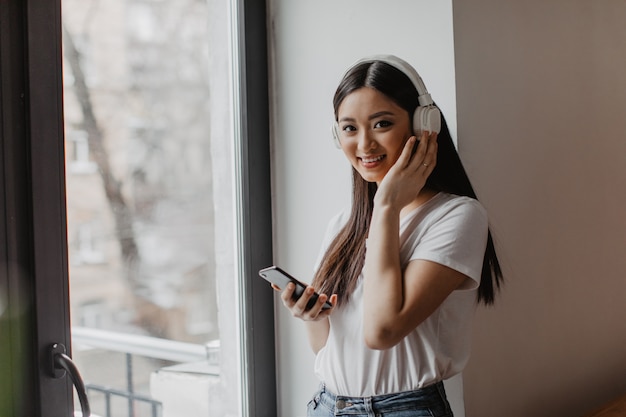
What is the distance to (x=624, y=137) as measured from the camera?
2236mm

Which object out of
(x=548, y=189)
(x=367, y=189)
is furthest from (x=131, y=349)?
(x=548, y=189)

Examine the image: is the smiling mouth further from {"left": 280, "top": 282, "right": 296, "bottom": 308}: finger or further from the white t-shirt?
{"left": 280, "top": 282, "right": 296, "bottom": 308}: finger

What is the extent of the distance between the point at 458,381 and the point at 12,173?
107 centimetres

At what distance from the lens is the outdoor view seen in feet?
Result: 4.93

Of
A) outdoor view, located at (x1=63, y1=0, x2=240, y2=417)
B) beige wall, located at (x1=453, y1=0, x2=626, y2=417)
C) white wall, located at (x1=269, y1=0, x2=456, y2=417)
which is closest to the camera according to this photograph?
outdoor view, located at (x1=63, y1=0, x2=240, y2=417)

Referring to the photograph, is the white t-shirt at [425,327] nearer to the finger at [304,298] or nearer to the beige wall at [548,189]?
the finger at [304,298]

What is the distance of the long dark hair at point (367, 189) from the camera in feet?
4.36

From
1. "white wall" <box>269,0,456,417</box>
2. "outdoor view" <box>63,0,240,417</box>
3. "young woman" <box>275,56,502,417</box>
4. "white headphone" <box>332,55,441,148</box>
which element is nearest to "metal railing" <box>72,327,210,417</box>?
"outdoor view" <box>63,0,240,417</box>

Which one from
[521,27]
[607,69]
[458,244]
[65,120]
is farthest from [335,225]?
[607,69]

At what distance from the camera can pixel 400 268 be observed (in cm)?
127

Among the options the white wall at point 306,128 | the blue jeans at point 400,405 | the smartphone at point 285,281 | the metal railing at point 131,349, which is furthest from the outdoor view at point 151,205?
the blue jeans at point 400,405

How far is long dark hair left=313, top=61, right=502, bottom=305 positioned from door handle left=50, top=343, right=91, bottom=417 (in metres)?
0.50

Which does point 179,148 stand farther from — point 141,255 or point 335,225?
point 335,225

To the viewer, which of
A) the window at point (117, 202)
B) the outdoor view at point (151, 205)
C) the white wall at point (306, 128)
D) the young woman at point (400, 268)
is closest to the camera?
the young woman at point (400, 268)
